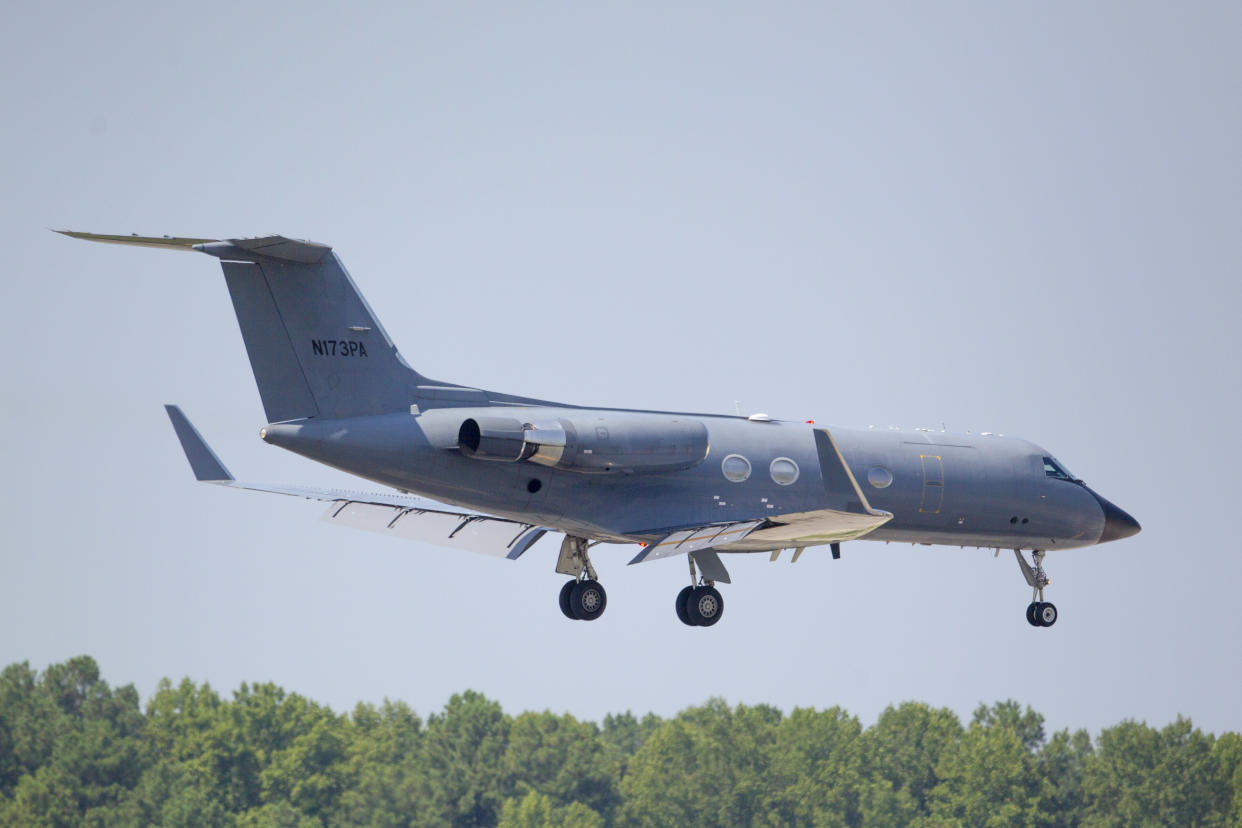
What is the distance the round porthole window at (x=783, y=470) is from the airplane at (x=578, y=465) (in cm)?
4

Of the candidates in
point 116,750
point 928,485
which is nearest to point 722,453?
point 928,485

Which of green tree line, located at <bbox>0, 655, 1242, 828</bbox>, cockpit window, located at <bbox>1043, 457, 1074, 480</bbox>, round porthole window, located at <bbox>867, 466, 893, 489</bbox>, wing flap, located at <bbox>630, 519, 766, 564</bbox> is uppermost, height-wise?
cockpit window, located at <bbox>1043, 457, 1074, 480</bbox>

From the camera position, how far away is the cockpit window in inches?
1465

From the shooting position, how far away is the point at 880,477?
34.8 metres

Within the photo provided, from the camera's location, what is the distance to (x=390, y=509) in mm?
35812

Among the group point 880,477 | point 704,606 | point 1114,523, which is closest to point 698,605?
point 704,606

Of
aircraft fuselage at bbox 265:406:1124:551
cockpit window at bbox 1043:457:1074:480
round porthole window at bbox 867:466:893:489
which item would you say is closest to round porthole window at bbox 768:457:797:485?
aircraft fuselage at bbox 265:406:1124:551

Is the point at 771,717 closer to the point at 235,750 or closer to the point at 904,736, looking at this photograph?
the point at 904,736

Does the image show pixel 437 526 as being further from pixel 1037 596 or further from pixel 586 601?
pixel 1037 596

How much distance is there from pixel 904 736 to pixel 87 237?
90.3 metres

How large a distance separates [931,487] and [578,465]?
8.05m

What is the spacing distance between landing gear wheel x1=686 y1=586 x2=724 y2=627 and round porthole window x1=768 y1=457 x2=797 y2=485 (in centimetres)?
258

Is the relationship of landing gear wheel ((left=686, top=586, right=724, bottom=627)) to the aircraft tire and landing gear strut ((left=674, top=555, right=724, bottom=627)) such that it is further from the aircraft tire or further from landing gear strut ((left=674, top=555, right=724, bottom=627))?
the aircraft tire

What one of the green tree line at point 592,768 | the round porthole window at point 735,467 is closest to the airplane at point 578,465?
the round porthole window at point 735,467
